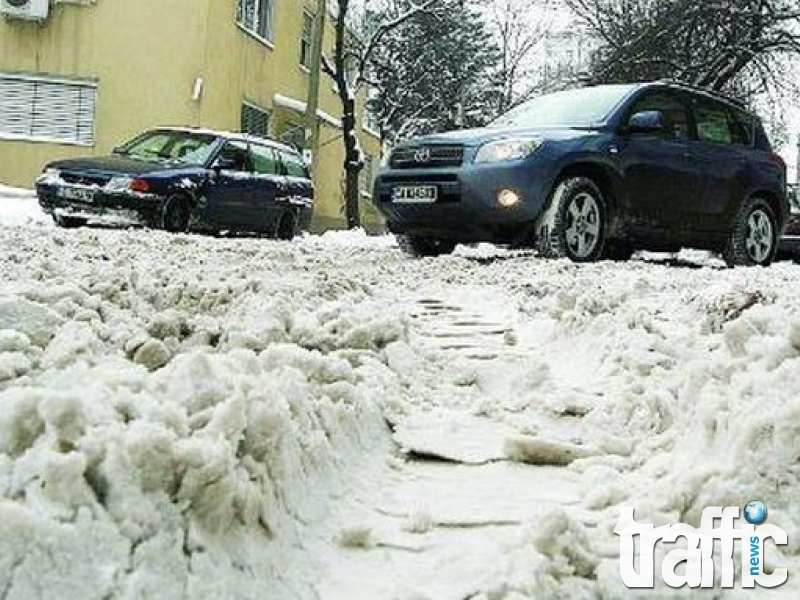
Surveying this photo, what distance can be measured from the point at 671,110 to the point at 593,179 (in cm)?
A: 148

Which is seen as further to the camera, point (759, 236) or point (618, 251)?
point (759, 236)

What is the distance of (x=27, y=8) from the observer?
21.4 m

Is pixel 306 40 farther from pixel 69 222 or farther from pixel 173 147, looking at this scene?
pixel 69 222

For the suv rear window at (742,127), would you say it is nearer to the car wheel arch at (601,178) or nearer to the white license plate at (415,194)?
the car wheel arch at (601,178)

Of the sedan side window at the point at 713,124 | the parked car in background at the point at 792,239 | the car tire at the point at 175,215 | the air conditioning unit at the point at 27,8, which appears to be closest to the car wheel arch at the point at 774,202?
the sedan side window at the point at 713,124

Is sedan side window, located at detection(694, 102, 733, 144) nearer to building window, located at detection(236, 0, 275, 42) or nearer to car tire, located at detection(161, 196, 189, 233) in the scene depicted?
car tire, located at detection(161, 196, 189, 233)

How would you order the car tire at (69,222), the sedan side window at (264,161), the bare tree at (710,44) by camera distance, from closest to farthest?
1. the car tire at (69,222)
2. the sedan side window at (264,161)
3. the bare tree at (710,44)

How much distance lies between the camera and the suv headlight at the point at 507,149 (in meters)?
8.65

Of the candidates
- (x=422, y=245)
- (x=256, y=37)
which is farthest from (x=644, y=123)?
(x=256, y=37)

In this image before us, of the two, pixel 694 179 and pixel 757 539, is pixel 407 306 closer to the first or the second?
pixel 757 539

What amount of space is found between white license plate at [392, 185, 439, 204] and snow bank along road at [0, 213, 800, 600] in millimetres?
3955

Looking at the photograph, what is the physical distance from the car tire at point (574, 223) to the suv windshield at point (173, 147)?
617 centimetres

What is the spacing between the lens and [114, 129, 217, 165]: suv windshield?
45.4 ft

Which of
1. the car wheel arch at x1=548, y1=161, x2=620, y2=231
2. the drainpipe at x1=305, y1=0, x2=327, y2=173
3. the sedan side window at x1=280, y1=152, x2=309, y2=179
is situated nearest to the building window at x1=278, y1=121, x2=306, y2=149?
the drainpipe at x1=305, y1=0, x2=327, y2=173
